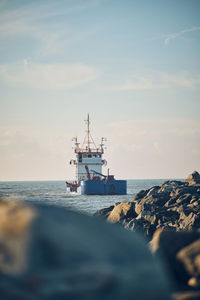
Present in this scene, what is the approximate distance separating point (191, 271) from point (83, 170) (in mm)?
51246

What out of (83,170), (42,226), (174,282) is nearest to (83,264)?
(42,226)

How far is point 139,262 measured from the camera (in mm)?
2736

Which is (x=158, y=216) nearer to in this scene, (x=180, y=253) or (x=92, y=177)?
(x=180, y=253)

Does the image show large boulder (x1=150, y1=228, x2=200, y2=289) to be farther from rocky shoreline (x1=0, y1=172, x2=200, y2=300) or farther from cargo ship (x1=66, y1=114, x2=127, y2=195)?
cargo ship (x1=66, y1=114, x2=127, y2=195)

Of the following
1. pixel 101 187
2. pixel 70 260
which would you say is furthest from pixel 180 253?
pixel 101 187

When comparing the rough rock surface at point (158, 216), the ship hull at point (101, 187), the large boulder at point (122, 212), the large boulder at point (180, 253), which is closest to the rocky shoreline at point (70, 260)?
the large boulder at point (180, 253)

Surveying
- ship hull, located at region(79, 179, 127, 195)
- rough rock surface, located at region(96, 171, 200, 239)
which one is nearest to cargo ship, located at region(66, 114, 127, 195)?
ship hull, located at region(79, 179, 127, 195)

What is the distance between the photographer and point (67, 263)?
256cm

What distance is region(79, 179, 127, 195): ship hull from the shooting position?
163ft

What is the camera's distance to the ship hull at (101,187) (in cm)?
4969

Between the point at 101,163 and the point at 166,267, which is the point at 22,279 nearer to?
the point at 166,267

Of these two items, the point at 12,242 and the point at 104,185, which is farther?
the point at 104,185

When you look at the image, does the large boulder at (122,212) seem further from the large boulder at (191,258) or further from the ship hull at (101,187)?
the ship hull at (101,187)

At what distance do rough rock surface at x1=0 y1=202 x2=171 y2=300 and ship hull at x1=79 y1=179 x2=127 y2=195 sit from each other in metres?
46.9
